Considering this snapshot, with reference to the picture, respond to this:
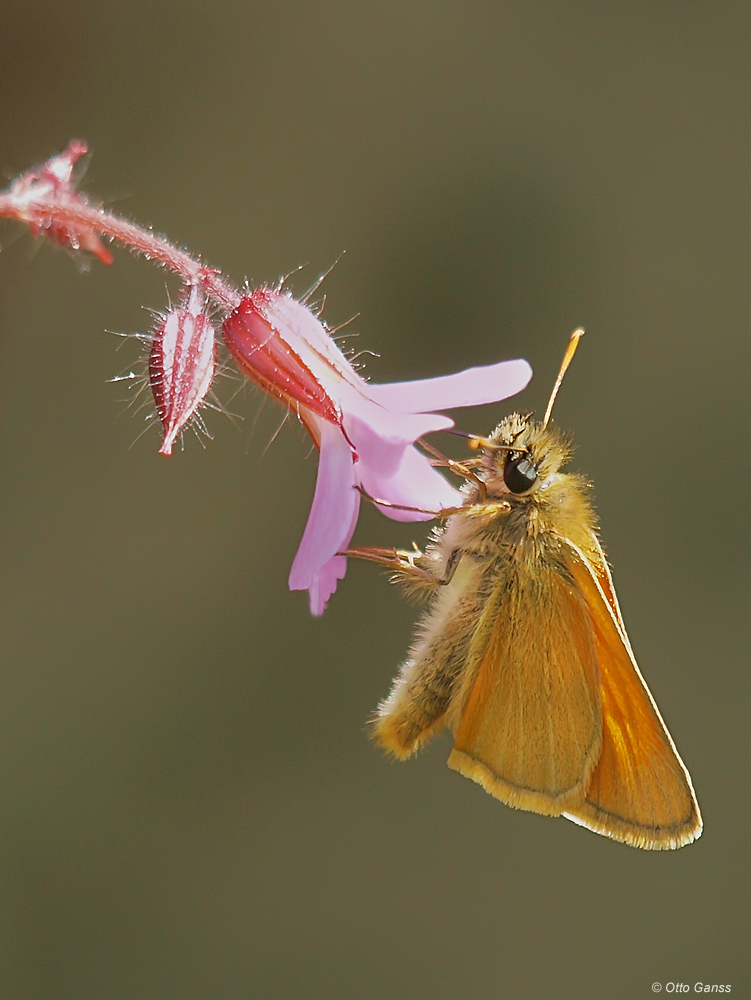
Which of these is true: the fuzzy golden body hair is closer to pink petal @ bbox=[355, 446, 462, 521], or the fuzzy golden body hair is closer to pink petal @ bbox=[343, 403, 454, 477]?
pink petal @ bbox=[355, 446, 462, 521]

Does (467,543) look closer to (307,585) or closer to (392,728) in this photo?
(392,728)

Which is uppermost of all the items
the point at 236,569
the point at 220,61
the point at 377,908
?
the point at 220,61

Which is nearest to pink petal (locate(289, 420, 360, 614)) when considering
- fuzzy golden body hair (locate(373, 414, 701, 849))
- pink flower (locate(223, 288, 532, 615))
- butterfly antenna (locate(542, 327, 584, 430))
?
pink flower (locate(223, 288, 532, 615))

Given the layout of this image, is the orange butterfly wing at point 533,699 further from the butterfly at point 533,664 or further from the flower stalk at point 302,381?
the flower stalk at point 302,381

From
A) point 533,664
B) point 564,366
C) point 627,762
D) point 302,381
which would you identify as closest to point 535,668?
point 533,664

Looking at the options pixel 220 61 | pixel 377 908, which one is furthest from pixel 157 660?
pixel 220 61

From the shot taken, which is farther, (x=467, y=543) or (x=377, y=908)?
(x=377, y=908)

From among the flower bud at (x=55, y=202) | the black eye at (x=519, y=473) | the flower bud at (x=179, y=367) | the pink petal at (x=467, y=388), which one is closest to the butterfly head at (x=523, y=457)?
the black eye at (x=519, y=473)

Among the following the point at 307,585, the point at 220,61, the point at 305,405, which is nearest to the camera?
the point at 307,585
